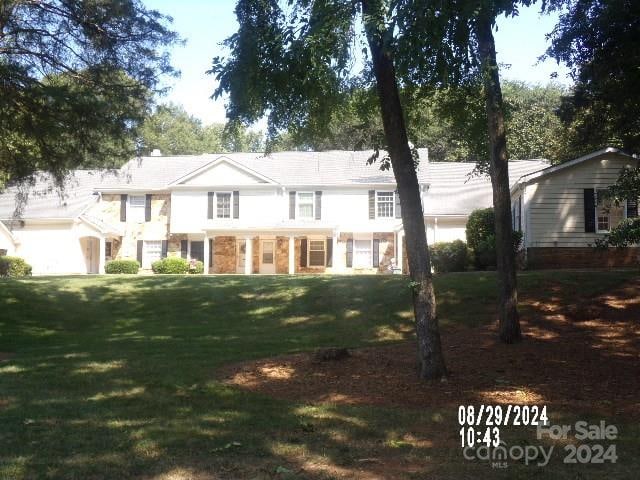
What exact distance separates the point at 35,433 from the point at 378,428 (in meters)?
3.32

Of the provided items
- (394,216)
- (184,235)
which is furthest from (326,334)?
(184,235)

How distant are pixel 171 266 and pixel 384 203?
36.3 feet

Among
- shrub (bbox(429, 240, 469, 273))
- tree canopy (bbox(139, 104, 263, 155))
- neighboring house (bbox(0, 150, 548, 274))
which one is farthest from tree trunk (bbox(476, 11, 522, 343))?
tree canopy (bbox(139, 104, 263, 155))

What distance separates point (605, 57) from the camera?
13.5 metres

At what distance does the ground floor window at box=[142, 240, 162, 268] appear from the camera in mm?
35781

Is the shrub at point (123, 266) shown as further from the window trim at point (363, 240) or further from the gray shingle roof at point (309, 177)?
the window trim at point (363, 240)

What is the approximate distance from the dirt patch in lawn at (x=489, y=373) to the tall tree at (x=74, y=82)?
8.22 m

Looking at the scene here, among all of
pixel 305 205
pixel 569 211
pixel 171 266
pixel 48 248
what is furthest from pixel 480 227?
pixel 48 248

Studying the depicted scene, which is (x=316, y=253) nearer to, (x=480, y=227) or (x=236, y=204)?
(x=236, y=204)

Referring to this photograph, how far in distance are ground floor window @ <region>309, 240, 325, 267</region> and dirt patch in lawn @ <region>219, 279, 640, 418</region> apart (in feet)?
71.2

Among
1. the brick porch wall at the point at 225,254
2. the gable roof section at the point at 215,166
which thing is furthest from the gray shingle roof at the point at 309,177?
the brick porch wall at the point at 225,254

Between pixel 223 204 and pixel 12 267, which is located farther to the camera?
pixel 223 204

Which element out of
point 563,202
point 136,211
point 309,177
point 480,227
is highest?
point 309,177

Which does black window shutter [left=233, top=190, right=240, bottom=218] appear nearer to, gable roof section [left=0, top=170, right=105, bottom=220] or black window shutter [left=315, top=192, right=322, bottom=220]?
black window shutter [left=315, top=192, right=322, bottom=220]
